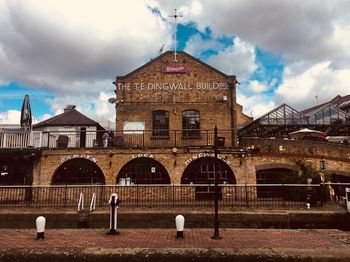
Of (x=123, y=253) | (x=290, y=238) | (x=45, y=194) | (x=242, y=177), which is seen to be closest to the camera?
(x=123, y=253)

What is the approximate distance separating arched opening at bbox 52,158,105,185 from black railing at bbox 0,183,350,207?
1.69 m

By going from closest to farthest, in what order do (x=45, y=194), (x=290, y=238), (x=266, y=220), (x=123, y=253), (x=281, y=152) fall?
(x=123, y=253), (x=290, y=238), (x=266, y=220), (x=45, y=194), (x=281, y=152)

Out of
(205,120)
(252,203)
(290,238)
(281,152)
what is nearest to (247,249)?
(290,238)

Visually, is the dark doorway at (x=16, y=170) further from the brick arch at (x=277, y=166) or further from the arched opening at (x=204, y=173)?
the brick arch at (x=277, y=166)

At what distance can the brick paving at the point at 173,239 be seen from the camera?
7.95 m

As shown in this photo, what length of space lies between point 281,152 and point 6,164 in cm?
1602

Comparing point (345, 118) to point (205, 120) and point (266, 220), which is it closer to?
point (205, 120)

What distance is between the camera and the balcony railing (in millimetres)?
19031

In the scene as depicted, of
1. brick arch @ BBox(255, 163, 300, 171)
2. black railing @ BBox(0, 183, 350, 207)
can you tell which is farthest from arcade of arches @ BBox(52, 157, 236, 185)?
brick arch @ BBox(255, 163, 300, 171)

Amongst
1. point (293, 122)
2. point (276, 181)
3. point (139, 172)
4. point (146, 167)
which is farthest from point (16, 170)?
point (293, 122)

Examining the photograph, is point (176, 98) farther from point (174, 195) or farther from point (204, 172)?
point (174, 195)

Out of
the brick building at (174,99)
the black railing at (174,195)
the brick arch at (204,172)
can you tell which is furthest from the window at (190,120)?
the black railing at (174,195)

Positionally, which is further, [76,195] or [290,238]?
[76,195]

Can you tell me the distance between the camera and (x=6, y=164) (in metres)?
19.5
